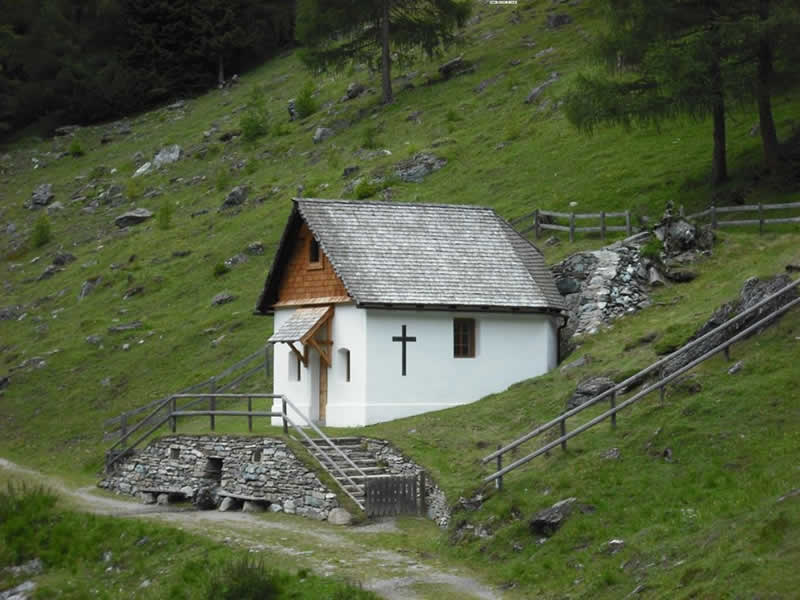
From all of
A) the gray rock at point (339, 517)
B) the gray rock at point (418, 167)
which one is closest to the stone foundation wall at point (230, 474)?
the gray rock at point (339, 517)

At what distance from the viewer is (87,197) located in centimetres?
7775

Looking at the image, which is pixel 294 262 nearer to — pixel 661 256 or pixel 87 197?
pixel 661 256

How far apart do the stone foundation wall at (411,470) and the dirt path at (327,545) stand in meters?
1.15

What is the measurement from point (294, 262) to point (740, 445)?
19852 mm

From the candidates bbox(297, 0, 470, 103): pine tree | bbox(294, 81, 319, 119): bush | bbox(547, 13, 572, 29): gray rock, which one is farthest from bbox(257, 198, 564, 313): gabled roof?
bbox(547, 13, 572, 29): gray rock

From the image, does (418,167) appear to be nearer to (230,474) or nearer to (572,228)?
(572,228)

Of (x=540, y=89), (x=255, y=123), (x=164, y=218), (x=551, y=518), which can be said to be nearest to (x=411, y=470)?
(x=551, y=518)

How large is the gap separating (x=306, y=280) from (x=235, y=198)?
28290mm

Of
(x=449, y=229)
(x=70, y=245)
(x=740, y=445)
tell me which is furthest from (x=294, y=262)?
(x=70, y=245)

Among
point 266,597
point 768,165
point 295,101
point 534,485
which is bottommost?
point 266,597

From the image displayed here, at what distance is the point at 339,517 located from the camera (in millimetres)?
29766

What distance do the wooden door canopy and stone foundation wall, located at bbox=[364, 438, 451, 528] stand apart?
4943 millimetres

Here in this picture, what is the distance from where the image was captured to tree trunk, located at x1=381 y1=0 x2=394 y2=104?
73.1m

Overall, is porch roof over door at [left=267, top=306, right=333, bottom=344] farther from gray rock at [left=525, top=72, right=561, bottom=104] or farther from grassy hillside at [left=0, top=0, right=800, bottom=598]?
gray rock at [left=525, top=72, right=561, bottom=104]
